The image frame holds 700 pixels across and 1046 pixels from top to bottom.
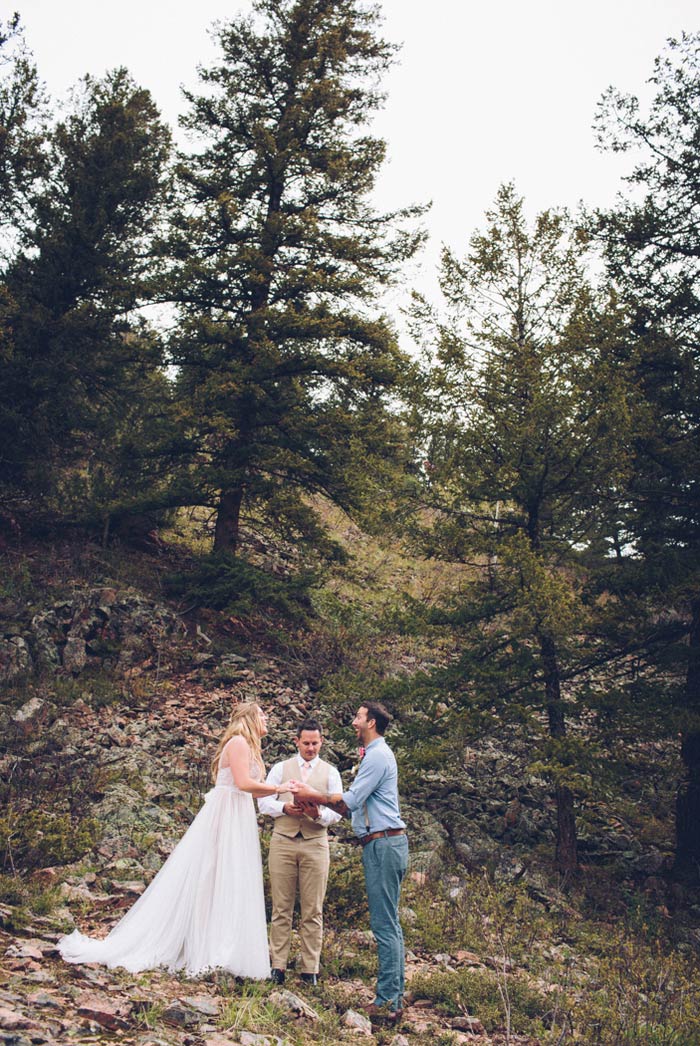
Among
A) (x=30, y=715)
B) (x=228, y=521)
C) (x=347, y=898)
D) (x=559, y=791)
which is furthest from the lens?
(x=228, y=521)

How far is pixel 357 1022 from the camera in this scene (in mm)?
5730

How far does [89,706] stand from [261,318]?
775cm

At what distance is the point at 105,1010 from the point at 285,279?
13.3 metres

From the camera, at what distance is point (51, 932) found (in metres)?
6.32

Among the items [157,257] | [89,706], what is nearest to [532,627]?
[89,706]

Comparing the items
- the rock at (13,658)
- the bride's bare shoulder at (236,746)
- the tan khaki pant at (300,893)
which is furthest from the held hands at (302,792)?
the rock at (13,658)

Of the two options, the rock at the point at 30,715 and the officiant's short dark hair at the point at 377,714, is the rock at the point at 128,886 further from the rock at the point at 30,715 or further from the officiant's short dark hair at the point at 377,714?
the rock at the point at 30,715

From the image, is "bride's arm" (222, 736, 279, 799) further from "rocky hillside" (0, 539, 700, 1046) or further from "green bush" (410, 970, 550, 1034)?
"green bush" (410, 970, 550, 1034)

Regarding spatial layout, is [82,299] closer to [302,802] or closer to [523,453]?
[523,453]

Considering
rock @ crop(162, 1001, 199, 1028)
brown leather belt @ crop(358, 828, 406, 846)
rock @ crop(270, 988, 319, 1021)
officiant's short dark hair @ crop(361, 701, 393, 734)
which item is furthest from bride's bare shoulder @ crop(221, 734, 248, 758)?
rock @ crop(162, 1001, 199, 1028)

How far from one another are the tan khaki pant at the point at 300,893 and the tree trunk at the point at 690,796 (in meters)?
6.41

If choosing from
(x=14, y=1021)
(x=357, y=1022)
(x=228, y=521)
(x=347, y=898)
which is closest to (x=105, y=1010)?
(x=14, y=1021)

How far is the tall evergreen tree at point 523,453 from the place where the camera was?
35.1 feet

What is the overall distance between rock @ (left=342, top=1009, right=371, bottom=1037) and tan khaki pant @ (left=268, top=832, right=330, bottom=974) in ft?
2.15
